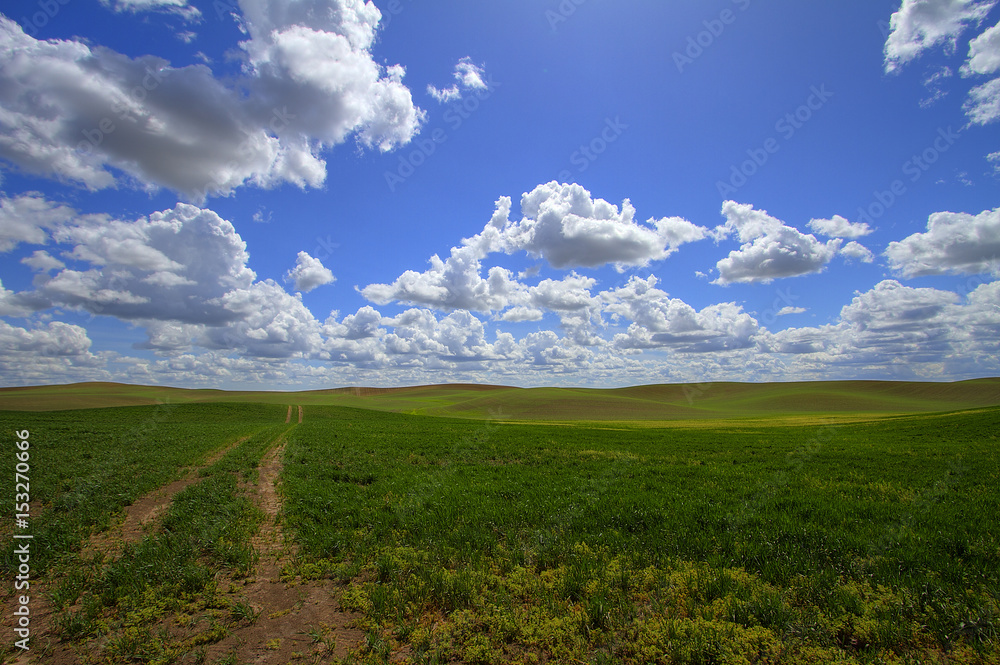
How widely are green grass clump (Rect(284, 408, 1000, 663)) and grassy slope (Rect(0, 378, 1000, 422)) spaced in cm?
6444

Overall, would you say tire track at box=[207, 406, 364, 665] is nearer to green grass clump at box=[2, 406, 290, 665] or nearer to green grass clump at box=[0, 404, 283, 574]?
green grass clump at box=[2, 406, 290, 665]

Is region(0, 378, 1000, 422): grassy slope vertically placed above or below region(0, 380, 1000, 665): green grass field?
below

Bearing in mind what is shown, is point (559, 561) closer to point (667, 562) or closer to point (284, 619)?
point (667, 562)

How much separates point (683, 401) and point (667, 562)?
13924 centimetres

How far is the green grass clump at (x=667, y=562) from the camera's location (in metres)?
5.49

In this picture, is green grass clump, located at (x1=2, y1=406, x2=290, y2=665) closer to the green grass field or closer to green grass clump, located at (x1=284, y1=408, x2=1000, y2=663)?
the green grass field

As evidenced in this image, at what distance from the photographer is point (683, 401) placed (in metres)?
133

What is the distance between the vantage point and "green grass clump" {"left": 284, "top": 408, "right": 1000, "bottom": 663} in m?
5.49

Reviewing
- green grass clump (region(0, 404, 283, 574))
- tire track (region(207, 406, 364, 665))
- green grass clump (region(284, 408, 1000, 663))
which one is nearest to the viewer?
green grass clump (region(284, 408, 1000, 663))

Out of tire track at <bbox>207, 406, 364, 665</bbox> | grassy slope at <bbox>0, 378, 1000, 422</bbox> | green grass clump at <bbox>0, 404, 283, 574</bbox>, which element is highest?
tire track at <bbox>207, 406, 364, 665</bbox>

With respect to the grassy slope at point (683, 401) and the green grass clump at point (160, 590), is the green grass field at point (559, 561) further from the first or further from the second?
the grassy slope at point (683, 401)

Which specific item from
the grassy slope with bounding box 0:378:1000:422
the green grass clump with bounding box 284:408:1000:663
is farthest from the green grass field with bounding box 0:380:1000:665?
the grassy slope with bounding box 0:378:1000:422

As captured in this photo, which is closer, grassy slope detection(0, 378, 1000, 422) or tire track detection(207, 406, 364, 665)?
tire track detection(207, 406, 364, 665)

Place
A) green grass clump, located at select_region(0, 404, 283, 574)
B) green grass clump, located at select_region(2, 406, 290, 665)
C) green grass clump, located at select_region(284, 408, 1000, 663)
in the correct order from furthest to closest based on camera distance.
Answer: green grass clump, located at select_region(0, 404, 283, 574) → green grass clump, located at select_region(2, 406, 290, 665) → green grass clump, located at select_region(284, 408, 1000, 663)
